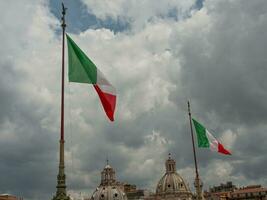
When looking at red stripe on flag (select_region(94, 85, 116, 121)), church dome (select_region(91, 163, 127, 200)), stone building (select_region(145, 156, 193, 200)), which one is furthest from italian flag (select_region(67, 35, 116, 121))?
church dome (select_region(91, 163, 127, 200))

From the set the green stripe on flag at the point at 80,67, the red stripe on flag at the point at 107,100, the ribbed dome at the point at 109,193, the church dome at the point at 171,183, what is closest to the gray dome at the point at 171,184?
the church dome at the point at 171,183

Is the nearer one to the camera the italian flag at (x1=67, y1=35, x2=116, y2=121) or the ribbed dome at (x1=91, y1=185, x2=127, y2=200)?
the italian flag at (x1=67, y1=35, x2=116, y2=121)

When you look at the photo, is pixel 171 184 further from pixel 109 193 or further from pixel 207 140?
pixel 207 140

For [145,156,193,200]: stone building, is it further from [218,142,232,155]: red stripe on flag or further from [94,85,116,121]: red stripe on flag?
[94,85,116,121]: red stripe on flag

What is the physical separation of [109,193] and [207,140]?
11003 centimetres

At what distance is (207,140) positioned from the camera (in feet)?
113

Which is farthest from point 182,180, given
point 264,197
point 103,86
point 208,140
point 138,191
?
point 103,86

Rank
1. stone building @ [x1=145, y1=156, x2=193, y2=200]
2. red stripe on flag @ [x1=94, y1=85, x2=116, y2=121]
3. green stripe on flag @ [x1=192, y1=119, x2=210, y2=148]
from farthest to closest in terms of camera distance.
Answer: stone building @ [x1=145, y1=156, x2=193, y2=200]
green stripe on flag @ [x1=192, y1=119, x2=210, y2=148]
red stripe on flag @ [x1=94, y1=85, x2=116, y2=121]

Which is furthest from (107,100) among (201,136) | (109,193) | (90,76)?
(109,193)

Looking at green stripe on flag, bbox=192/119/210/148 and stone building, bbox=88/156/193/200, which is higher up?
stone building, bbox=88/156/193/200

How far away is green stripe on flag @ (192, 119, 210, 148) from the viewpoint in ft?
112

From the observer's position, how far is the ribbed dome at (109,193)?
13962 centimetres

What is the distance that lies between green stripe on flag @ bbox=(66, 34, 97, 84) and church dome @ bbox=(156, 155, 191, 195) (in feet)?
377

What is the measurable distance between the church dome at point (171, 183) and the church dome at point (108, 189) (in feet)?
44.6
